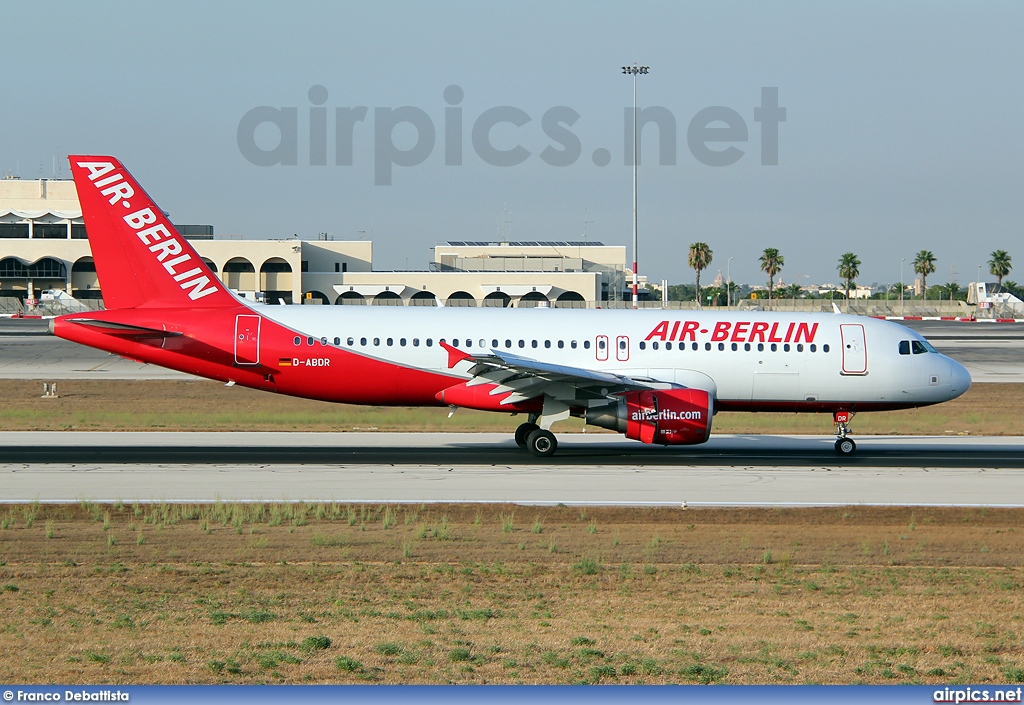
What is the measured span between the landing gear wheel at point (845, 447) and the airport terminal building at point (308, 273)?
2620 inches

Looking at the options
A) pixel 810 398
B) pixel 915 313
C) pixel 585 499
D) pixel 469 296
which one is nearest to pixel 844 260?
pixel 915 313

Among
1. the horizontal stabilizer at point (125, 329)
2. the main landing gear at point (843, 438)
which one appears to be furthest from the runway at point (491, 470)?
the horizontal stabilizer at point (125, 329)

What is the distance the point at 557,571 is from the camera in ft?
48.7

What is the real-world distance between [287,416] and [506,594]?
24.5 meters

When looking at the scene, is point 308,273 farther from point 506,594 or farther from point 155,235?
point 506,594

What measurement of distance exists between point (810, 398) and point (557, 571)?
16265 millimetres

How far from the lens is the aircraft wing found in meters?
26.3

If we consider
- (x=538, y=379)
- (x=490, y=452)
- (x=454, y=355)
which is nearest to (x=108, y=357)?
(x=454, y=355)

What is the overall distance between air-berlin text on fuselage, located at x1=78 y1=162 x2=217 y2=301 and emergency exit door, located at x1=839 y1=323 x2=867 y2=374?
17.4 m

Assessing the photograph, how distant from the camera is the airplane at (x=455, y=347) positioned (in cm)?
2773

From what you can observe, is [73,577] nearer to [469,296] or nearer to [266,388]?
[266,388]

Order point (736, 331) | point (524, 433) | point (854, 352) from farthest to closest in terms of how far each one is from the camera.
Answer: point (854, 352) < point (736, 331) < point (524, 433)

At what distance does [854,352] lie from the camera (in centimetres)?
2916

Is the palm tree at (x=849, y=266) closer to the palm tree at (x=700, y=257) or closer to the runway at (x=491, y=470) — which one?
the palm tree at (x=700, y=257)
